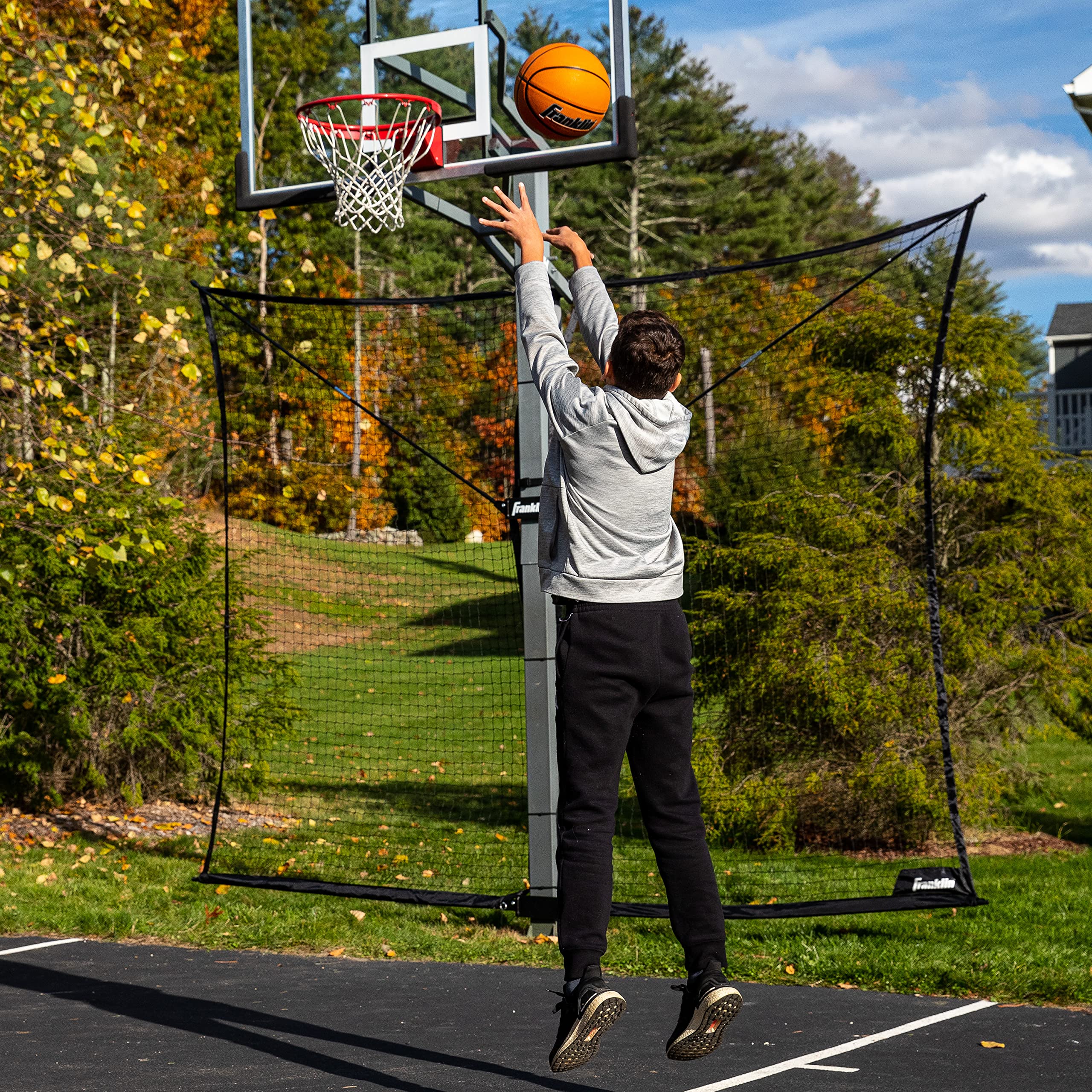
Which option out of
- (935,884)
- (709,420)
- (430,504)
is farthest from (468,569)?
(935,884)

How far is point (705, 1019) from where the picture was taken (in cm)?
316

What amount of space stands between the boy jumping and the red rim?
291cm

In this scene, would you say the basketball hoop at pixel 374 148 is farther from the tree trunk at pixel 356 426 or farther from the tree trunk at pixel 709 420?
the tree trunk at pixel 709 420

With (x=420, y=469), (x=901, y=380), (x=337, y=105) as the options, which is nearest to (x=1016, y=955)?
(x=901, y=380)

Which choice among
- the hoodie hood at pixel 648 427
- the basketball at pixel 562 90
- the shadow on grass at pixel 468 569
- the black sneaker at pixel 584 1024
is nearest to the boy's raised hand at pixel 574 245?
the hoodie hood at pixel 648 427

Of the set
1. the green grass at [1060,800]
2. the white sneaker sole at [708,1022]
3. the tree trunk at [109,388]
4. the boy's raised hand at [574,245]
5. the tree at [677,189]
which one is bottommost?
the green grass at [1060,800]

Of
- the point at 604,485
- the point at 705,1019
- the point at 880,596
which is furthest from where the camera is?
the point at 880,596

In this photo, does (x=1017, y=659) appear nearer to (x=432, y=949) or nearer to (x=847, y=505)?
(x=847, y=505)

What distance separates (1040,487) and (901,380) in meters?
1.05

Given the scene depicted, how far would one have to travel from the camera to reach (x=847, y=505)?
25.8 feet

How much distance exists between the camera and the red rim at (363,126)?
5.86m

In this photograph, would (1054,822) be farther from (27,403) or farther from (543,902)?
(27,403)

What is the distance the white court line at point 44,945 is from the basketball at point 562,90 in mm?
4246

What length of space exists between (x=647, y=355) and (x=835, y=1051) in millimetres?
2474
